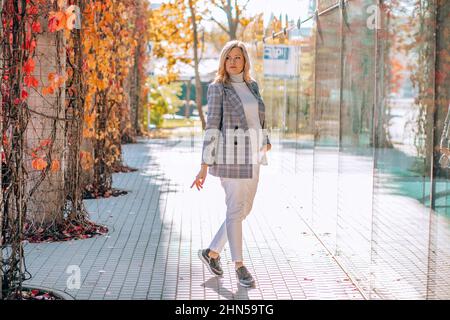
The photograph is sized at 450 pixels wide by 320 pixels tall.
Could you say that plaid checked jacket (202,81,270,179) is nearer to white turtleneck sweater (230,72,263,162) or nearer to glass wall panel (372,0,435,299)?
white turtleneck sweater (230,72,263,162)

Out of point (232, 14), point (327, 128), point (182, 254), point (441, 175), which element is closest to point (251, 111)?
point (182, 254)

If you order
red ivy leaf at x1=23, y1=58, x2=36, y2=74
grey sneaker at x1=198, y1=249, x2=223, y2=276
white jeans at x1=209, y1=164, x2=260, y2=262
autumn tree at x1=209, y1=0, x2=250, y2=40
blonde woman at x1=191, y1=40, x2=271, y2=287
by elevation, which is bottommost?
grey sneaker at x1=198, y1=249, x2=223, y2=276

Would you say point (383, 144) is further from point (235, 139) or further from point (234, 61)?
point (234, 61)

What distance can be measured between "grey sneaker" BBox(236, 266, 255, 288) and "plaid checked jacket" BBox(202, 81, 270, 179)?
68 centimetres

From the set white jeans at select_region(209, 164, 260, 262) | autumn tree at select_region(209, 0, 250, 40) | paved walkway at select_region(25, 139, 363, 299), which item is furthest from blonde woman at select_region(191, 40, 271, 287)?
autumn tree at select_region(209, 0, 250, 40)

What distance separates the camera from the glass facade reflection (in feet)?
17.4

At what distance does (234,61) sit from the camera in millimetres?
6809

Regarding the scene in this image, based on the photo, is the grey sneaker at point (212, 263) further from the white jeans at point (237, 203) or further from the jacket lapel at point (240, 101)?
the jacket lapel at point (240, 101)

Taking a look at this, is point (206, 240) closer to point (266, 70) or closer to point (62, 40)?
point (62, 40)

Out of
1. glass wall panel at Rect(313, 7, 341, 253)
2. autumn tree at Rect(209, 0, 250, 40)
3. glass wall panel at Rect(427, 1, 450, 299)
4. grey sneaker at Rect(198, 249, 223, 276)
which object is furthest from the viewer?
autumn tree at Rect(209, 0, 250, 40)

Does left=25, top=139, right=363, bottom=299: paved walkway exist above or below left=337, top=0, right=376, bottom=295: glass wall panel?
below

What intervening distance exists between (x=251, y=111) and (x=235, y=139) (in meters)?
0.25

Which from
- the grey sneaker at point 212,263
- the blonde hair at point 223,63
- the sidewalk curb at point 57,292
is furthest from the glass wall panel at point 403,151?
the sidewalk curb at point 57,292

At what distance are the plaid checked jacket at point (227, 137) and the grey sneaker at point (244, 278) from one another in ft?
2.22
